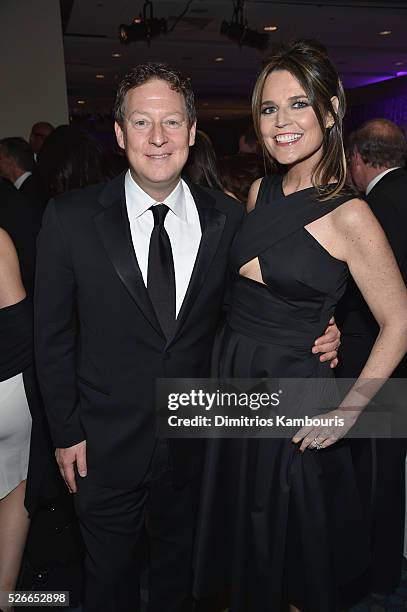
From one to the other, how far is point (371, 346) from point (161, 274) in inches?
51.4

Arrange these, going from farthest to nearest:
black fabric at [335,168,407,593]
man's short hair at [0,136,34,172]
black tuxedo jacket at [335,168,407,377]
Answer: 1. man's short hair at [0,136,34,172]
2. black tuxedo jacket at [335,168,407,377]
3. black fabric at [335,168,407,593]

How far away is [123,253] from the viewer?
4.98 feet

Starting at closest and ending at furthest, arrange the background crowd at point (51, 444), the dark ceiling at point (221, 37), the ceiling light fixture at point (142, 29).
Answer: the background crowd at point (51, 444)
the ceiling light fixture at point (142, 29)
the dark ceiling at point (221, 37)

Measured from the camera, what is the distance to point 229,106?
17391 millimetres

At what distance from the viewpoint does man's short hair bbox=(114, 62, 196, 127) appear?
5.09ft

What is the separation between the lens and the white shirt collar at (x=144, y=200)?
62.5 inches

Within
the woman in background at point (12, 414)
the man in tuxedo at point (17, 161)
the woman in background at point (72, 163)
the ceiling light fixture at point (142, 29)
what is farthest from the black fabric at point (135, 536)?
the ceiling light fixture at point (142, 29)

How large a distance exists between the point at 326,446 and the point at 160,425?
46 centimetres

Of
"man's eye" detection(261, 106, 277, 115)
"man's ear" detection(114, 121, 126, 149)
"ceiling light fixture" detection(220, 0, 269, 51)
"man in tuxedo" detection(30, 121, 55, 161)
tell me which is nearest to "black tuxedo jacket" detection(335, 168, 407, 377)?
"man's eye" detection(261, 106, 277, 115)

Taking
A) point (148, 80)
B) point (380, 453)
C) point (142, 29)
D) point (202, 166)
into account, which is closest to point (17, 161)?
point (202, 166)

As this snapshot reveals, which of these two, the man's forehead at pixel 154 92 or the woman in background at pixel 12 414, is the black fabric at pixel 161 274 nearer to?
Answer: the man's forehead at pixel 154 92

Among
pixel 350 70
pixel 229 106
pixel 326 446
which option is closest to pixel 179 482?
pixel 326 446

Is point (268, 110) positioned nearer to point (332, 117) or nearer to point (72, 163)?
point (332, 117)

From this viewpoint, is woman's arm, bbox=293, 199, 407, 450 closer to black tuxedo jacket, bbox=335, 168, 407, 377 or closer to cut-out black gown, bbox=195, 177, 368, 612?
cut-out black gown, bbox=195, 177, 368, 612
